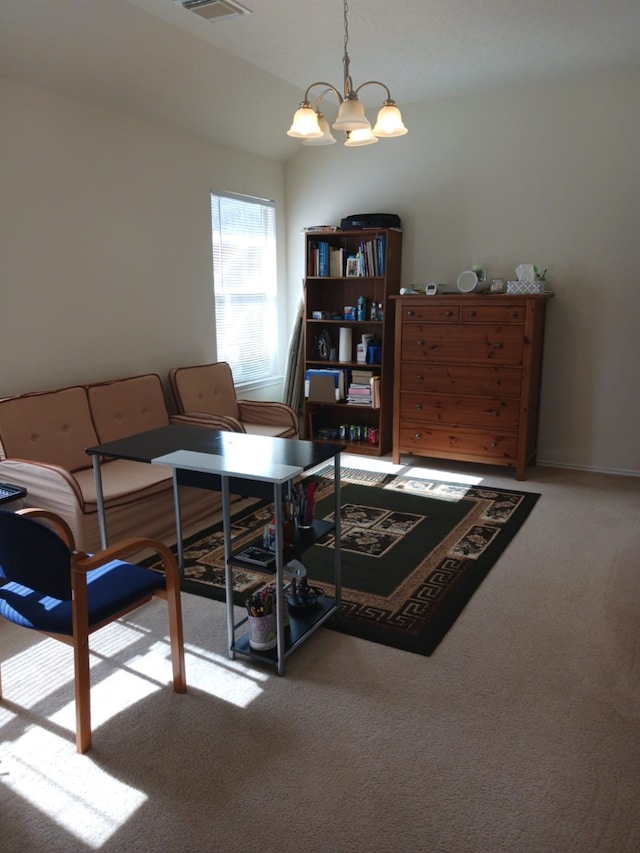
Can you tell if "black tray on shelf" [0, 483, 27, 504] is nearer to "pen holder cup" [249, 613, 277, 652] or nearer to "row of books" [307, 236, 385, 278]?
"pen holder cup" [249, 613, 277, 652]

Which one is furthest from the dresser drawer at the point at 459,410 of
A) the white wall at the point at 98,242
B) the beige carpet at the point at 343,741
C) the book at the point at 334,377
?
the beige carpet at the point at 343,741

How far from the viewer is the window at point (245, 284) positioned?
5.27 metres

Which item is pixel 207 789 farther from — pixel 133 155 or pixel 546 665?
pixel 133 155

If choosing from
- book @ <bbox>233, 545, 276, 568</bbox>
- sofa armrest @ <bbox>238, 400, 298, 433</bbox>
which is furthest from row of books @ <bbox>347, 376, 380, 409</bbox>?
book @ <bbox>233, 545, 276, 568</bbox>

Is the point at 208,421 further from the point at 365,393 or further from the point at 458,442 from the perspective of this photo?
the point at 458,442

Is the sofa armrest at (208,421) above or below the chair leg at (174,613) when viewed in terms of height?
above

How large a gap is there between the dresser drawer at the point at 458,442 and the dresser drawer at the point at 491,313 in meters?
0.82

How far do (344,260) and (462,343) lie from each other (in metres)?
1.36

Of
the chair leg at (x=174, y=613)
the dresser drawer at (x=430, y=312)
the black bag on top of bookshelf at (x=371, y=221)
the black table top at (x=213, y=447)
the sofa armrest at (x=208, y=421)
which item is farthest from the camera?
the black bag on top of bookshelf at (x=371, y=221)

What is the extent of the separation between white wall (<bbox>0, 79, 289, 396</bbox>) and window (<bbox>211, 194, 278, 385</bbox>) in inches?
7.5

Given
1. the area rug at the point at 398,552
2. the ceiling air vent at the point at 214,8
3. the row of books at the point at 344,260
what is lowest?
the area rug at the point at 398,552

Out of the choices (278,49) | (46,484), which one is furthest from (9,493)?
(278,49)

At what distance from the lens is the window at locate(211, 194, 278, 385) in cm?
527

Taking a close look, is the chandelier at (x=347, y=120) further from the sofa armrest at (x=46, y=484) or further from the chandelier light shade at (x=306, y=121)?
the sofa armrest at (x=46, y=484)
